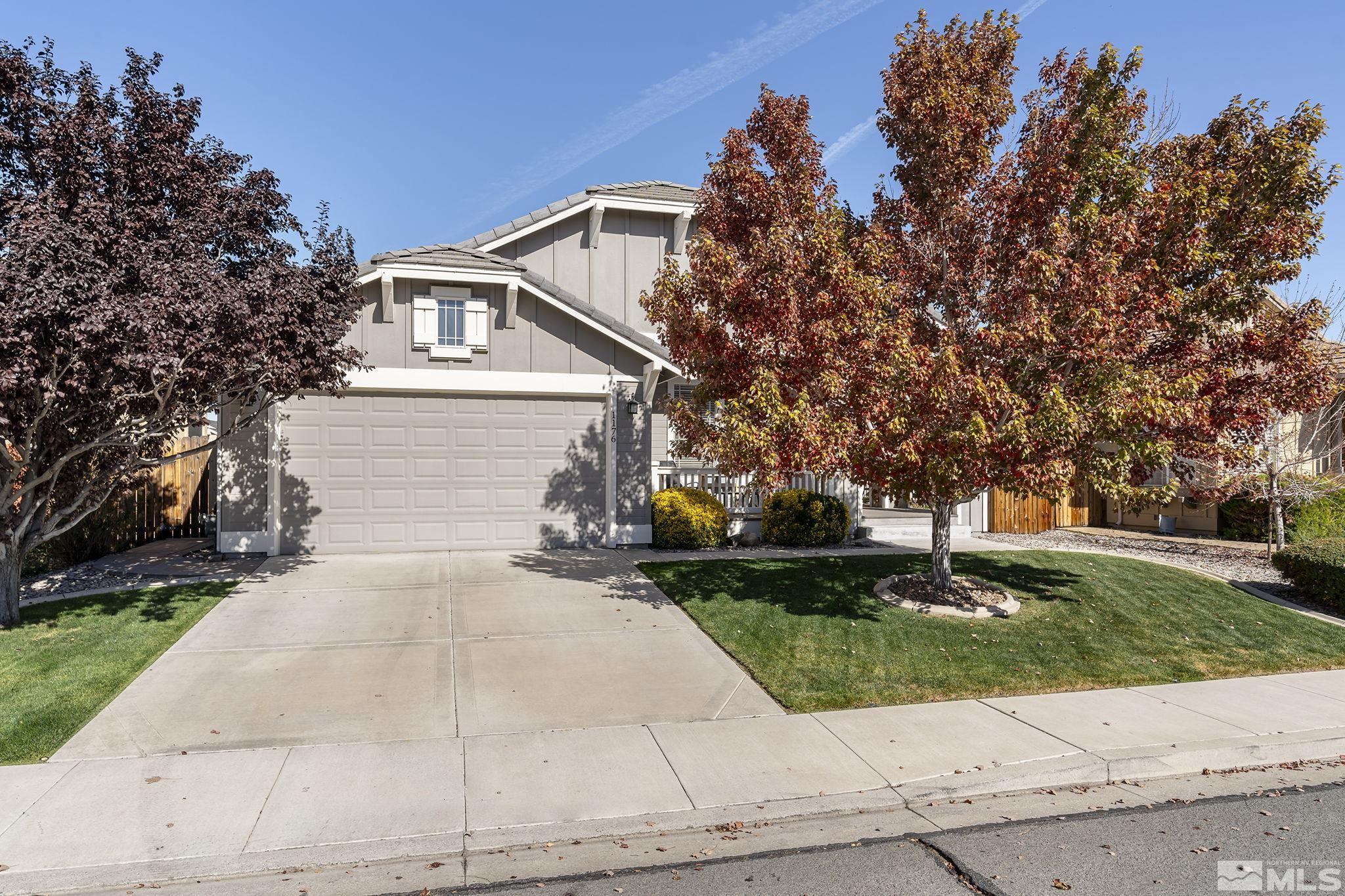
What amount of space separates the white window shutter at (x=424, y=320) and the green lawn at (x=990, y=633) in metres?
5.12

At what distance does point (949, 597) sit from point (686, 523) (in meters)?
5.03

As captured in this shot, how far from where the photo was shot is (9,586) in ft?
26.7

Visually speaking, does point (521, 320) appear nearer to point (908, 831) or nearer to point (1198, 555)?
point (908, 831)

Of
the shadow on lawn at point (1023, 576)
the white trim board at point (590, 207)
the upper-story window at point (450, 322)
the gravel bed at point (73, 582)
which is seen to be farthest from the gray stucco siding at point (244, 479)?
the shadow on lawn at point (1023, 576)

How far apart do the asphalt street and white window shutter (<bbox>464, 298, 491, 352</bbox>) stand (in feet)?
33.2

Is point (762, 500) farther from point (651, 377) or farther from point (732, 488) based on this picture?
point (651, 377)

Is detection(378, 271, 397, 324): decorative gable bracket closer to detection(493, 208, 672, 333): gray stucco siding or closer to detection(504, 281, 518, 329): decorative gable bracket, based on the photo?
detection(504, 281, 518, 329): decorative gable bracket

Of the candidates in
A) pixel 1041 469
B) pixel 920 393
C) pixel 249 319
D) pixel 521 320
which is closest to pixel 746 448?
pixel 920 393

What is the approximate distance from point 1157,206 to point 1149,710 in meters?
5.19

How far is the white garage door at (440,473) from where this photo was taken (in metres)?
12.5

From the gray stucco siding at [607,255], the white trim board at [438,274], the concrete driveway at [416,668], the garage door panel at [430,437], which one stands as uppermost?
the gray stucco siding at [607,255]

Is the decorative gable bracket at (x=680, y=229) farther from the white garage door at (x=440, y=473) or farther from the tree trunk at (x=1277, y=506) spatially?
the tree trunk at (x=1277, y=506)

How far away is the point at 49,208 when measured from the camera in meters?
7.15

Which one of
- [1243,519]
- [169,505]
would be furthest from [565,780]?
[1243,519]
